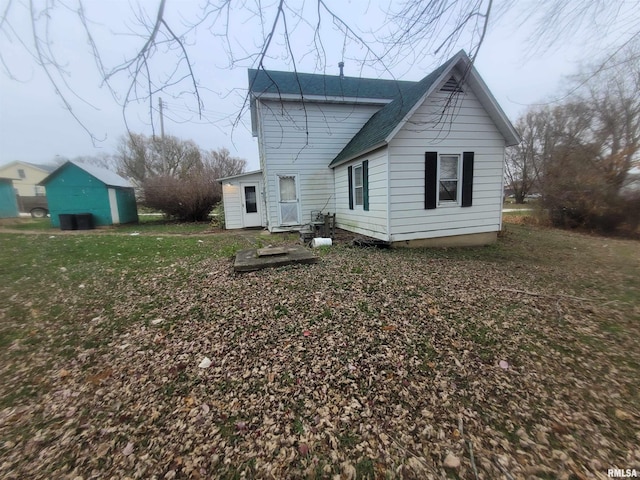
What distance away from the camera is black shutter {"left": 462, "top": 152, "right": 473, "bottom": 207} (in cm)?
702

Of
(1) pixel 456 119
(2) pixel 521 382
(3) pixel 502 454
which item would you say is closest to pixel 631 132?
(1) pixel 456 119

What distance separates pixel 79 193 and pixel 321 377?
17.7 metres

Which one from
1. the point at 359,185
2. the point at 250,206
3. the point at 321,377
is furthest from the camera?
the point at 250,206

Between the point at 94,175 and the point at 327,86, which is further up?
the point at 327,86

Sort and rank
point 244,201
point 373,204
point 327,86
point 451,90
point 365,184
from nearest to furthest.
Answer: point 451,90 → point 373,204 → point 365,184 → point 327,86 → point 244,201

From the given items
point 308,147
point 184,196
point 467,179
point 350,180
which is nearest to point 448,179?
point 467,179

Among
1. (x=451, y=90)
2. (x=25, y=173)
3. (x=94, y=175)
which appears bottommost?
(x=94, y=175)

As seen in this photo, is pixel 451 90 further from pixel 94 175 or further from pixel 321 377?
pixel 94 175

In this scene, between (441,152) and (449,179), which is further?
(449,179)

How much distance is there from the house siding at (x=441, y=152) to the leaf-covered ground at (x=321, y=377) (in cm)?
272

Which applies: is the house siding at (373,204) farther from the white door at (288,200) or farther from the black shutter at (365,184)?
the white door at (288,200)

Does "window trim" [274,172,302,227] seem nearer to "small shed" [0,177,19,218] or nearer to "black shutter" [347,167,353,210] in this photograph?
"black shutter" [347,167,353,210]

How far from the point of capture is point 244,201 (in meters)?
11.9

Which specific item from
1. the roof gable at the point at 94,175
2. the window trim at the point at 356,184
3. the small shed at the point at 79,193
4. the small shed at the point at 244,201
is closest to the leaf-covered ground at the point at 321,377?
the window trim at the point at 356,184
